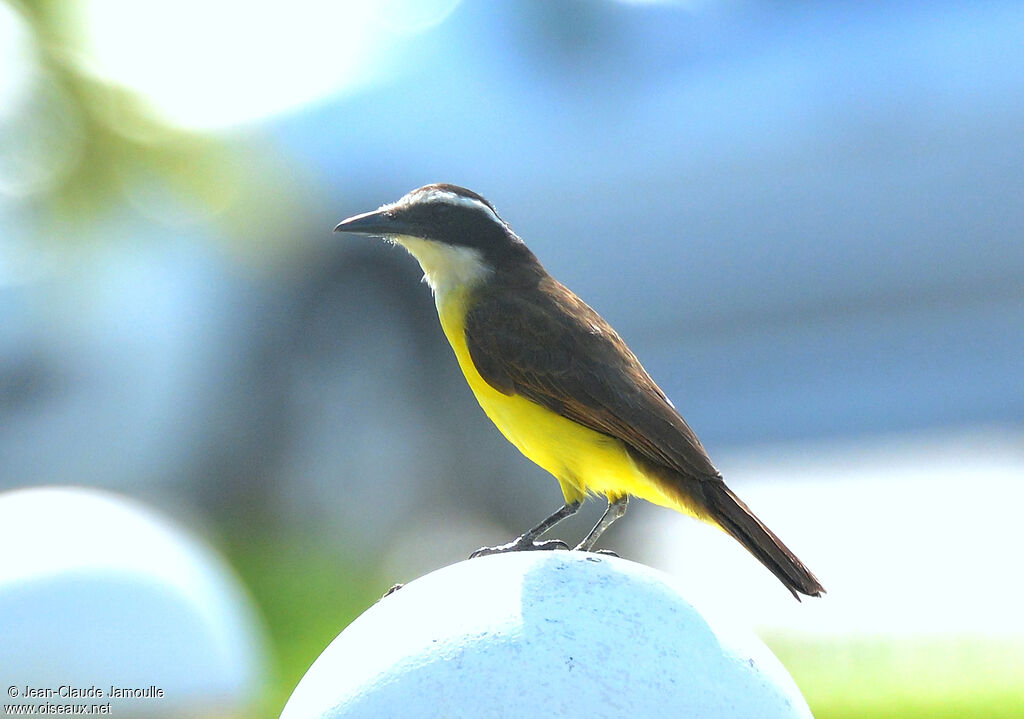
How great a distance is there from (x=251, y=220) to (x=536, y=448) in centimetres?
635

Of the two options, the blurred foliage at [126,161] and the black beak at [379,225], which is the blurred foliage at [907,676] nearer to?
the black beak at [379,225]

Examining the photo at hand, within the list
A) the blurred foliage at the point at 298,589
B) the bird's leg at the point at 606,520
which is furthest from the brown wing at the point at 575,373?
the blurred foliage at the point at 298,589

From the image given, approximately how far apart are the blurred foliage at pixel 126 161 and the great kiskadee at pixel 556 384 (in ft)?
17.8

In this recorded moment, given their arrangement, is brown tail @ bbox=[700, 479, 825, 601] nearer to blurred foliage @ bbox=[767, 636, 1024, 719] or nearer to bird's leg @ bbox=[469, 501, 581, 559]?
bird's leg @ bbox=[469, 501, 581, 559]

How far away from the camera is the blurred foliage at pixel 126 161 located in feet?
34.4

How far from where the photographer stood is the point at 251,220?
10945 mm

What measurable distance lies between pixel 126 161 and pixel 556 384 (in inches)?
266

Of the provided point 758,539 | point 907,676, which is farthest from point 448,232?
point 907,676

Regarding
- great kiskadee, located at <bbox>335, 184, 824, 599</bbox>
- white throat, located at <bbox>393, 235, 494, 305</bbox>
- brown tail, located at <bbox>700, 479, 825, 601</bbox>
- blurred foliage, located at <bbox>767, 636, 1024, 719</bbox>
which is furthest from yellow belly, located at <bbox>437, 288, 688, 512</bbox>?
blurred foliage, located at <bbox>767, 636, 1024, 719</bbox>

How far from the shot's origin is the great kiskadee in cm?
486

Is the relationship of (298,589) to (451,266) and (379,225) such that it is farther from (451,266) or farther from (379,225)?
(379,225)

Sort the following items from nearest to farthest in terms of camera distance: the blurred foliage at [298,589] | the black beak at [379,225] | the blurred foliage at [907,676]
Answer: the black beak at [379,225] < the blurred foliage at [907,676] < the blurred foliage at [298,589]

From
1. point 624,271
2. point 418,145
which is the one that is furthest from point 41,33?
point 624,271

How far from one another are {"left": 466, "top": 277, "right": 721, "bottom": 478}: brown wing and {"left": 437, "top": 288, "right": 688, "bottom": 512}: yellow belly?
0.05 metres
